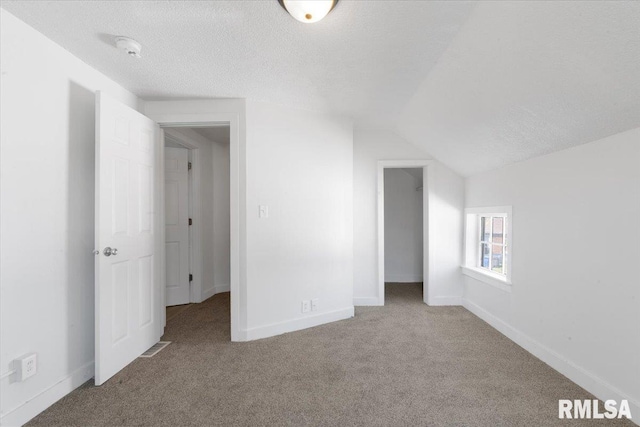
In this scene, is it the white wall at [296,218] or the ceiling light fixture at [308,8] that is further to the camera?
the white wall at [296,218]

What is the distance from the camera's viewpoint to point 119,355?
2.20 meters

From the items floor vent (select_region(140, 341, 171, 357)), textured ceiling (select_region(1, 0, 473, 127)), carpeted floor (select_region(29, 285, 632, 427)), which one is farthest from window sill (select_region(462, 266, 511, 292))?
floor vent (select_region(140, 341, 171, 357))

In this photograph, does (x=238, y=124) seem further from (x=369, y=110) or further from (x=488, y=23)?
(x=488, y=23)

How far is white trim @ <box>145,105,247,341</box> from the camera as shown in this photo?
278cm

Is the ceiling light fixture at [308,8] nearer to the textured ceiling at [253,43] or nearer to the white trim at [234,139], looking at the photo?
the textured ceiling at [253,43]

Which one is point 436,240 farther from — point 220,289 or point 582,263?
point 220,289

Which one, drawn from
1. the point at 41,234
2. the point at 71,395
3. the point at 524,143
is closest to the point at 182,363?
the point at 71,395

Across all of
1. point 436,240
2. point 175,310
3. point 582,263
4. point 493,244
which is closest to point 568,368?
point 582,263

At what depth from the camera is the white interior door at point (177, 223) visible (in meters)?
3.90

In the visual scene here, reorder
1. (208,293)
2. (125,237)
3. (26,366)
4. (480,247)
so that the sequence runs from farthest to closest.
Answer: (208,293)
(480,247)
(125,237)
(26,366)

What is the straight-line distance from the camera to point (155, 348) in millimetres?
2592

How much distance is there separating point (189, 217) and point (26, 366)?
97.1 inches

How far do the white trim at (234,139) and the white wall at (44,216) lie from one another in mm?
609

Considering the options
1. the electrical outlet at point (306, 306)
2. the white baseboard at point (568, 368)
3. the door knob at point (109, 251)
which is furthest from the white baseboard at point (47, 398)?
the white baseboard at point (568, 368)
